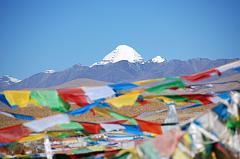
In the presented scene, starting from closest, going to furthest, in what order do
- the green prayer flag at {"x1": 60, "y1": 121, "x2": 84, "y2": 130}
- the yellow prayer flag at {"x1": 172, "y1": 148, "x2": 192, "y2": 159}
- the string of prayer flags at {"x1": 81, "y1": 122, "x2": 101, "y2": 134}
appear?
the yellow prayer flag at {"x1": 172, "y1": 148, "x2": 192, "y2": 159} → the green prayer flag at {"x1": 60, "y1": 121, "x2": 84, "y2": 130} → the string of prayer flags at {"x1": 81, "y1": 122, "x2": 101, "y2": 134}

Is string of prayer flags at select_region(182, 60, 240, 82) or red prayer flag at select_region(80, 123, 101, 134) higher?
string of prayer flags at select_region(182, 60, 240, 82)

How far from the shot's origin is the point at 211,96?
5441 millimetres

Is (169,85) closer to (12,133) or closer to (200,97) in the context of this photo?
(200,97)

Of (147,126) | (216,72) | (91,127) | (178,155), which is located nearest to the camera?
(178,155)

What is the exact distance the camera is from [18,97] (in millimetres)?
4578

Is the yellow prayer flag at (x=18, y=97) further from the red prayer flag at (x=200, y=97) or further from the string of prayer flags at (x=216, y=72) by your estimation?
the red prayer flag at (x=200, y=97)

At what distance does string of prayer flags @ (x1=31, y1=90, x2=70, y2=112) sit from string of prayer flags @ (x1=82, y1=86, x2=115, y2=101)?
0.90 feet

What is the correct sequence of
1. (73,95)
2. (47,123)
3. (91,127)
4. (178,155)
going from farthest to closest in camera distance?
1. (91,127)
2. (73,95)
3. (47,123)
4. (178,155)

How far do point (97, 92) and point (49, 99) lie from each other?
19.9 inches

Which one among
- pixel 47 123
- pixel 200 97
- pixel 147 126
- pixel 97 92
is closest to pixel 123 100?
pixel 97 92

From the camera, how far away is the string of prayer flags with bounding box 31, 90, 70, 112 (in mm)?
4422

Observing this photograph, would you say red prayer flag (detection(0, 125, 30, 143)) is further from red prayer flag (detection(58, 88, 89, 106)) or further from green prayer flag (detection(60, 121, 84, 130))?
red prayer flag (detection(58, 88, 89, 106))

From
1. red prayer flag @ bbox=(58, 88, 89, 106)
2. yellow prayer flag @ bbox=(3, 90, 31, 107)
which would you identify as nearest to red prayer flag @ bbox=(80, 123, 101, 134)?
red prayer flag @ bbox=(58, 88, 89, 106)

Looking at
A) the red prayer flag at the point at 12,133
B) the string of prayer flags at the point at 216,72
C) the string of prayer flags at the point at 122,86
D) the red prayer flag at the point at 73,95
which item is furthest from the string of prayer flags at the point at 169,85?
the red prayer flag at the point at 12,133
